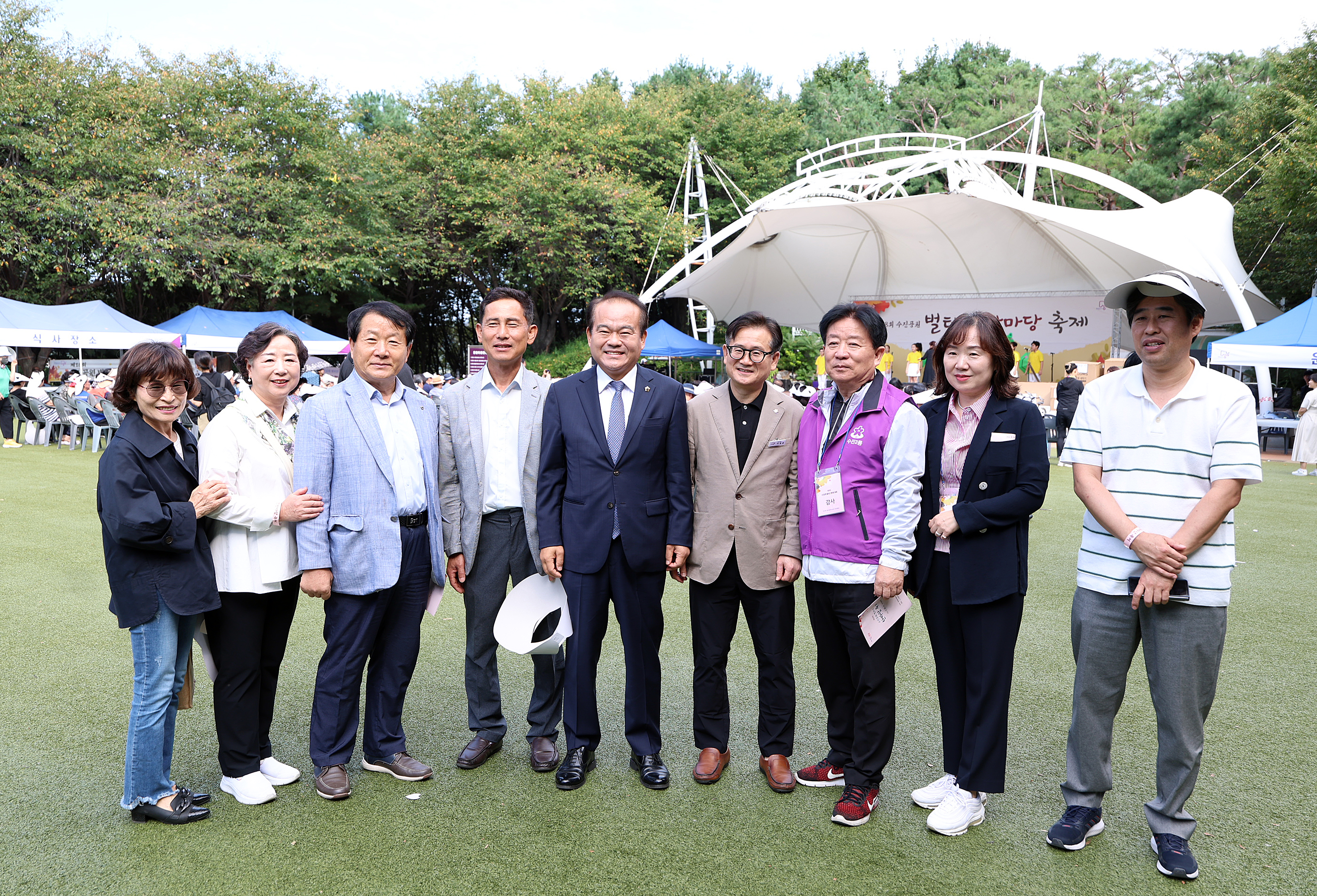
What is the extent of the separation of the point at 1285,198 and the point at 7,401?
2317cm

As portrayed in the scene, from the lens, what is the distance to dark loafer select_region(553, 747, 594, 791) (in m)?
3.03

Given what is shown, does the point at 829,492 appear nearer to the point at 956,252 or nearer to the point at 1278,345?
the point at 1278,345

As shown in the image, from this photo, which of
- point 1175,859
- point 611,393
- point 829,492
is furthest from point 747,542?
point 1175,859

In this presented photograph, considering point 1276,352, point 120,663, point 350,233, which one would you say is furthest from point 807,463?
point 350,233

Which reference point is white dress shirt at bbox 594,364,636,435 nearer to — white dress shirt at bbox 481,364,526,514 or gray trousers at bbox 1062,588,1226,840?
white dress shirt at bbox 481,364,526,514

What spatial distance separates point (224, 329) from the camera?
18.1m

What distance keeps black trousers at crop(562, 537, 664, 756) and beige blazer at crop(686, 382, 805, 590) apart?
223 millimetres

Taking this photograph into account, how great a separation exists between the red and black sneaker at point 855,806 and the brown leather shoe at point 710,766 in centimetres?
44

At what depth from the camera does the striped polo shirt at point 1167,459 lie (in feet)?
8.01

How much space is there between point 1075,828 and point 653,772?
1.36m

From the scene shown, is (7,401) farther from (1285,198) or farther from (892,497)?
(1285,198)

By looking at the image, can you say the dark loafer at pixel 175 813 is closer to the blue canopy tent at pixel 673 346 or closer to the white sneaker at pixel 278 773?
the white sneaker at pixel 278 773

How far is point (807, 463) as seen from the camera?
3047mm

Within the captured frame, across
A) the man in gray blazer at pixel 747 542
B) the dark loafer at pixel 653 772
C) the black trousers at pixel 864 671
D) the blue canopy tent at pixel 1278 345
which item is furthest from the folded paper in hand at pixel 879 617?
the blue canopy tent at pixel 1278 345
